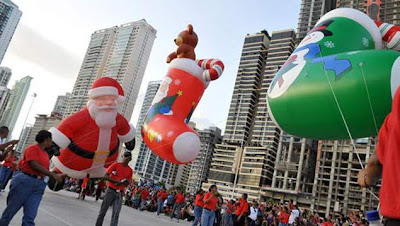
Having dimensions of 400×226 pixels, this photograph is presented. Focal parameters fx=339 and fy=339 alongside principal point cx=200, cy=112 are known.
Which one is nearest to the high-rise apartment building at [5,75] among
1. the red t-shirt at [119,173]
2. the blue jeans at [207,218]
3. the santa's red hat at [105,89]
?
the santa's red hat at [105,89]

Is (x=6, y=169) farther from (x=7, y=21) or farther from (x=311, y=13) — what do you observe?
(x=311, y=13)

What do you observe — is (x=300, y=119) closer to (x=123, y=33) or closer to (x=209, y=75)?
(x=209, y=75)

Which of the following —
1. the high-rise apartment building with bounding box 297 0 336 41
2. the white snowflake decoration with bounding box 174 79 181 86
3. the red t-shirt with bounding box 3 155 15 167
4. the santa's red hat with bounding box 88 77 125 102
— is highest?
the high-rise apartment building with bounding box 297 0 336 41

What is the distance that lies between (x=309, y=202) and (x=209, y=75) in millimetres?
69174

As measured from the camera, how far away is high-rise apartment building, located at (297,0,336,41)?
8881 cm

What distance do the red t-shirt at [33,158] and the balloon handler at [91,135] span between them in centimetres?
265

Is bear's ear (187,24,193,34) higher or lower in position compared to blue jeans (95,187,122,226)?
higher

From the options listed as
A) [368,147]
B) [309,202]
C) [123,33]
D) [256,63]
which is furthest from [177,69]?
[256,63]

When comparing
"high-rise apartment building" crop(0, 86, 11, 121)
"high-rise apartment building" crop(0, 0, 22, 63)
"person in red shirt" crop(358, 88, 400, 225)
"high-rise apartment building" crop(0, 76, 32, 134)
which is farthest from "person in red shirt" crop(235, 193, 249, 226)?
"high-rise apartment building" crop(0, 76, 32, 134)

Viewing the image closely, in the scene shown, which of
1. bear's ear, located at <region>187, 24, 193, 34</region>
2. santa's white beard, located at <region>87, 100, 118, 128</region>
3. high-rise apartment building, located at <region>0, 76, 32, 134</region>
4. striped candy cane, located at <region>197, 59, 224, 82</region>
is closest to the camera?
santa's white beard, located at <region>87, 100, 118, 128</region>

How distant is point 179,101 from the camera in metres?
9.45

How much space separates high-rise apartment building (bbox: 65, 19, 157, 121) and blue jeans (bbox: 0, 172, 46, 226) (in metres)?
58.7

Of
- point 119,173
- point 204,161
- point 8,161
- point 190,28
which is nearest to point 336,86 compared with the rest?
point 119,173

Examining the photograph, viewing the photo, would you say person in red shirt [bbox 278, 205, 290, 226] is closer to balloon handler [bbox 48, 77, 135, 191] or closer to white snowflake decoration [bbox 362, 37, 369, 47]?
balloon handler [bbox 48, 77, 135, 191]
